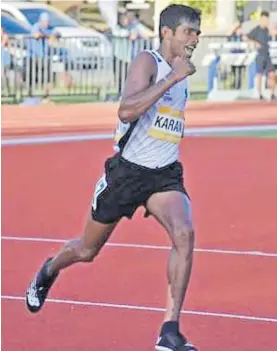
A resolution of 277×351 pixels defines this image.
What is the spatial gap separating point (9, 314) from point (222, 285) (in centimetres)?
184

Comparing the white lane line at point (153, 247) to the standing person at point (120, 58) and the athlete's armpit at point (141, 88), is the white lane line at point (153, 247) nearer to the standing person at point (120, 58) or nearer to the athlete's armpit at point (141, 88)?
the athlete's armpit at point (141, 88)

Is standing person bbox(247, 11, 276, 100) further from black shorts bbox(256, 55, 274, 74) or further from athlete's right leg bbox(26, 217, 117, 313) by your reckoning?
athlete's right leg bbox(26, 217, 117, 313)

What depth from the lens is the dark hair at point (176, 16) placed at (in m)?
7.12

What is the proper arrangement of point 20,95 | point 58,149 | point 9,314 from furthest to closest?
point 20,95 → point 58,149 → point 9,314

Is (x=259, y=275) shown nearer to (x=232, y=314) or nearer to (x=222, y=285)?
(x=222, y=285)

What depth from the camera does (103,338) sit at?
767 centimetres

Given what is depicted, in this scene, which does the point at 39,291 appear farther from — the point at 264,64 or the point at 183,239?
the point at 264,64

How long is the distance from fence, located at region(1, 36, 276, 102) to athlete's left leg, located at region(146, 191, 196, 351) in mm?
21323

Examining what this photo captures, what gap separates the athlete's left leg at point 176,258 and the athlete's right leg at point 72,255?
465 mm

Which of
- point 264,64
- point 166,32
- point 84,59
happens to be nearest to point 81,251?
point 166,32

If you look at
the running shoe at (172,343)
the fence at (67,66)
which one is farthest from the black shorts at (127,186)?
the fence at (67,66)

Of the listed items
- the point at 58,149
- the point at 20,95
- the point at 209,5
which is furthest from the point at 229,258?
the point at 209,5

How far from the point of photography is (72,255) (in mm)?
7789

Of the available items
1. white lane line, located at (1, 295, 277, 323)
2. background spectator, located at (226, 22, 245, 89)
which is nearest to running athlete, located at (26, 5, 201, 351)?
white lane line, located at (1, 295, 277, 323)
